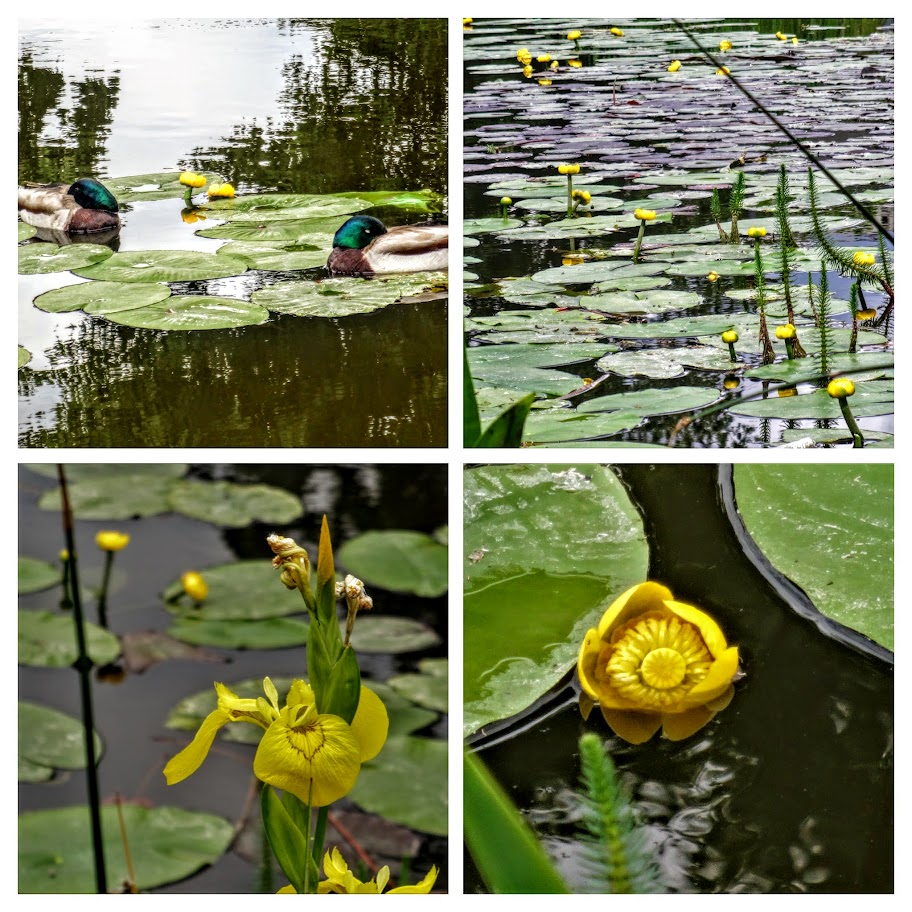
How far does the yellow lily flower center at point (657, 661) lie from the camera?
92cm

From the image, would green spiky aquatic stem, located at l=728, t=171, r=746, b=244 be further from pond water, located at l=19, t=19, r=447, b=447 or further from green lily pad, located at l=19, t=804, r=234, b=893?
green lily pad, located at l=19, t=804, r=234, b=893

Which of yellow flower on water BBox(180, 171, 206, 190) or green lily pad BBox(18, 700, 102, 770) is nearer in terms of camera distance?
green lily pad BBox(18, 700, 102, 770)

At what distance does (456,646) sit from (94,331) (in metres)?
0.55

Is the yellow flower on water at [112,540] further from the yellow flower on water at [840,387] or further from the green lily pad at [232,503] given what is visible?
the yellow flower on water at [840,387]

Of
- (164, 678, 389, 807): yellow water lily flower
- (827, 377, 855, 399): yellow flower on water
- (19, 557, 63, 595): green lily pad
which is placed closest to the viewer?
(164, 678, 389, 807): yellow water lily flower

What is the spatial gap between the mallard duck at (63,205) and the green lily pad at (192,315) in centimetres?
13

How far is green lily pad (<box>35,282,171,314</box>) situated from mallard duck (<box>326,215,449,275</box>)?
0.72ft

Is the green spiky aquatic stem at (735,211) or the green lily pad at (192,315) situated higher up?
the green spiky aquatic stem at (735,211)

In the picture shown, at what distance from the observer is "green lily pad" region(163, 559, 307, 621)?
1069mm

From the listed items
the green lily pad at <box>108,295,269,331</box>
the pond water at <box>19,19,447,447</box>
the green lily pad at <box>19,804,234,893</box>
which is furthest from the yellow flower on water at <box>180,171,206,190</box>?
the green lily pad at <box>19,804,234,893</box>

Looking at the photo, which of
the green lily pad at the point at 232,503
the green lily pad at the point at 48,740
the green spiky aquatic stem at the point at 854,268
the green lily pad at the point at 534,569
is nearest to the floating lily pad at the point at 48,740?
the green lily pad at the point at 48,740

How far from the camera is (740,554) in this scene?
3.14ft

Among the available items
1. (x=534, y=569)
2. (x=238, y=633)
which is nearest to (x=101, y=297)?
(x=238, y=633)

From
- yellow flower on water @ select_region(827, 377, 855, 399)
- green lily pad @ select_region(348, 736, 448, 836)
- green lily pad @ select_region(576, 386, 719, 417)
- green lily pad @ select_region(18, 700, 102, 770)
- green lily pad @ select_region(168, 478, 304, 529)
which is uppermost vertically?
yellow flower on water @ select_region(827, 377, 855, 399)
